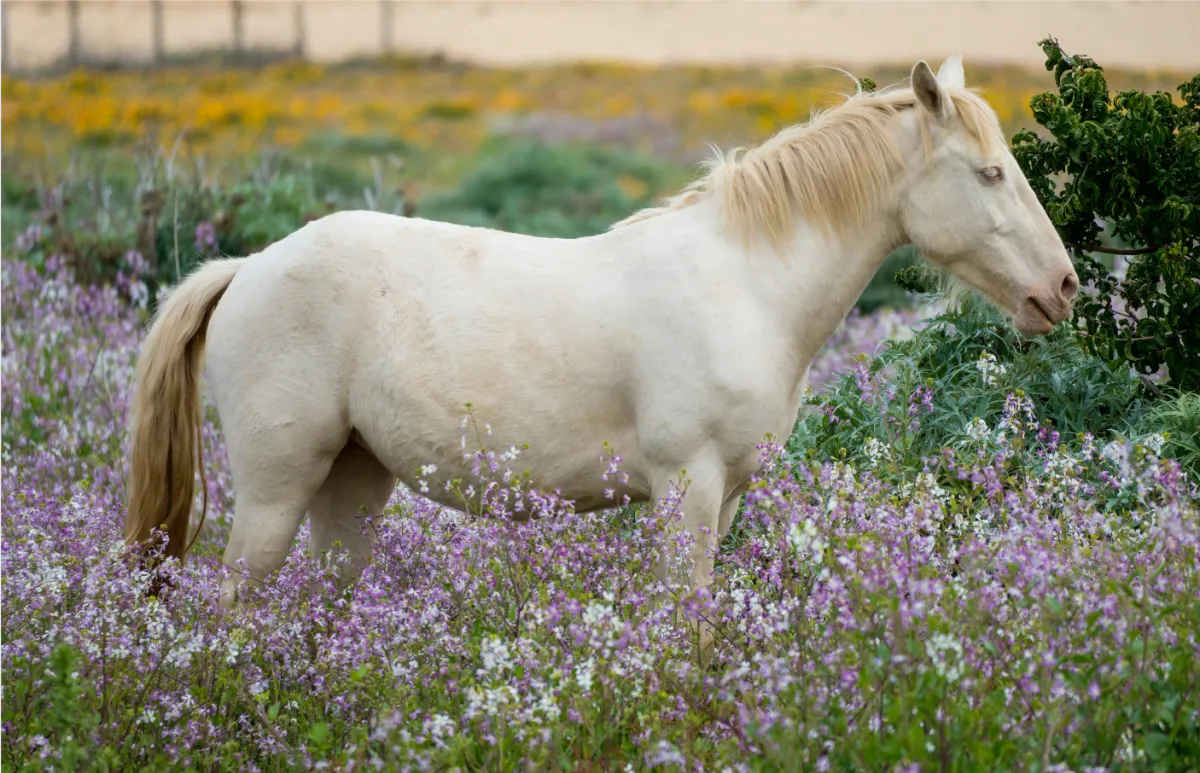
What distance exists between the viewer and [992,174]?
4414 mm

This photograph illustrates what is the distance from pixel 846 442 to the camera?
19.5 ft

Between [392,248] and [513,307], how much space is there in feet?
1.75

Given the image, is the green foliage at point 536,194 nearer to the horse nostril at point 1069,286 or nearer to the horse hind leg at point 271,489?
the horse hind leg at point 271,489

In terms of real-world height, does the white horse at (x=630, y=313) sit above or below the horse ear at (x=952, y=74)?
below

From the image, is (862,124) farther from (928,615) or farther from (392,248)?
(928,615)

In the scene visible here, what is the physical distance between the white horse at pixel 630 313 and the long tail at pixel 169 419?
0.85ft

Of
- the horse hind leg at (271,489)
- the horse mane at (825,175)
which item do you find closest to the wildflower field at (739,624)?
the horse hind leg at (271,489)

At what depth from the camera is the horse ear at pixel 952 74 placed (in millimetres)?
4746

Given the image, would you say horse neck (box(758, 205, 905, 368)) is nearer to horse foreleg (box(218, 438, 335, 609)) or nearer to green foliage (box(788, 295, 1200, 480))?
green foliage (box(788, 295, 1200, 480))

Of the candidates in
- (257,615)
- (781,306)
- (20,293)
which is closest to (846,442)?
(781,306)

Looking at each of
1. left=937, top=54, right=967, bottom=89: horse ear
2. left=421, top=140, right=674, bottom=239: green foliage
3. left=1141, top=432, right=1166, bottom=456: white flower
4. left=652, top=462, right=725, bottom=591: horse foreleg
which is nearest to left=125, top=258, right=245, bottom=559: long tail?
left=652, top=462, right=725, bottom=591: horse foreleg

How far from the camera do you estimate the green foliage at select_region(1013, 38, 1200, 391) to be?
5.59m

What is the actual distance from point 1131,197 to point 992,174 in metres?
1.60

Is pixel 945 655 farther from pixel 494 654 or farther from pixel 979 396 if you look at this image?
pixel 979 396
